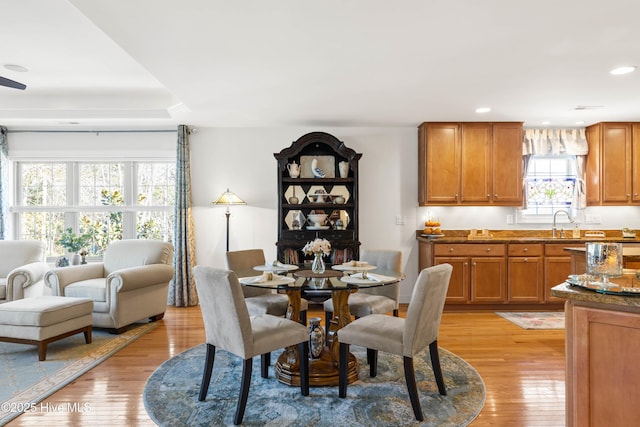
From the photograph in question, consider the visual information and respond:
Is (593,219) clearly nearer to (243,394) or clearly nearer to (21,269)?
(243,394)

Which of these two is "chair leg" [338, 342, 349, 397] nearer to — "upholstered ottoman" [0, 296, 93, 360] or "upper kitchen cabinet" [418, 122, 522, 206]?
"upholstered ottoman" [0, 296, 93, 360]

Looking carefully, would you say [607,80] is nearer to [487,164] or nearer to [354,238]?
[487,164]

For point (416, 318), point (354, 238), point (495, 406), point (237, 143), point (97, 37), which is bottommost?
point (495, 406)

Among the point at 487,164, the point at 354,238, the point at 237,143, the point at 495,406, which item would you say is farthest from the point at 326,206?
the point at 495,406

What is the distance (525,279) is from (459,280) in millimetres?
817

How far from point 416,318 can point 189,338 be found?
97.3 inches

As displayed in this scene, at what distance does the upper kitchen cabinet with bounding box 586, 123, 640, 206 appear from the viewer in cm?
513

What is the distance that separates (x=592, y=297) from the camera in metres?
1.72

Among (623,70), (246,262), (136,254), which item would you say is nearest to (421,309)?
(246,262)

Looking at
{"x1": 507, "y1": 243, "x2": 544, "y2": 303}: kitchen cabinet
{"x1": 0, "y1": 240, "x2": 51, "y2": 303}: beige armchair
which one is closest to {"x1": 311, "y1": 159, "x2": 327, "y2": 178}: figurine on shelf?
{"x1": 507, "y1": 243, "x2": 544, "y2": 303}: kitchen cabinet

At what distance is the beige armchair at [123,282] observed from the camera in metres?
3.94

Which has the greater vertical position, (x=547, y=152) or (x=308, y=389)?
(x=547, y=152)

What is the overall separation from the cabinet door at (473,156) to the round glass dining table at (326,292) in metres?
2.54

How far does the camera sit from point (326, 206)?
201 inches
